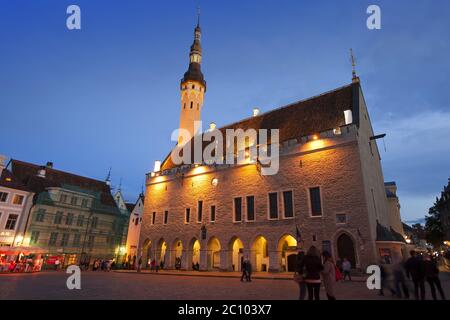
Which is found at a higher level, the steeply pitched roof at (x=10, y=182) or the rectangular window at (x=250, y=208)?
the steeply pitched roof at (x=10, y=182)

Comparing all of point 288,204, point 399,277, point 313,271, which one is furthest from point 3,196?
point 399,277

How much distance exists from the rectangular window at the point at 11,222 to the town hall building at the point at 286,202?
Result: 44.8 ft

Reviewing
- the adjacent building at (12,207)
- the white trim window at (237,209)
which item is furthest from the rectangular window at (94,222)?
the white trim window at (237,209)

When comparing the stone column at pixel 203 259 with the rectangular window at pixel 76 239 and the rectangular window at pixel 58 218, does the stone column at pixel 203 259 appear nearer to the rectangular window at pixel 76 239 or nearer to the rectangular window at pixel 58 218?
the rectangular window at pixel 76 239

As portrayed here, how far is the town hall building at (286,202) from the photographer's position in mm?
20219

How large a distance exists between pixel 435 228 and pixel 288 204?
4531cm

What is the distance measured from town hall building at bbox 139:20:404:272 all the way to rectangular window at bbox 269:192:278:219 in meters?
0.09

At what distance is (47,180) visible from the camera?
3622 cm

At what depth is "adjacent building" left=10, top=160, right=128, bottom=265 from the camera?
105 feet

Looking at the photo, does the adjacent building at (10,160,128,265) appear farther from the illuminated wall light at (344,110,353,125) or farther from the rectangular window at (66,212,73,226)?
the illuminated wall light at (344,110,353,125)

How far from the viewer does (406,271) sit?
364 inches
